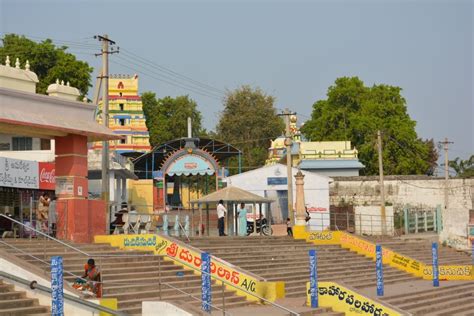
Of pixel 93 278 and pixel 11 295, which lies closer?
pixel 11 295

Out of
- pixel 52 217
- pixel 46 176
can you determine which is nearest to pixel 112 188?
pixel 46 176

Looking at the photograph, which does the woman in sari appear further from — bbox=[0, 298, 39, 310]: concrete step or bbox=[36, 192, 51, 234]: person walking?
bbox=[36, 192, 51, 234]: person walking

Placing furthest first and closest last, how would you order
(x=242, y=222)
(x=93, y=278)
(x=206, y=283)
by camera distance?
(x=242, y=222)
(x=206, y=283)
(x=93, y=278)


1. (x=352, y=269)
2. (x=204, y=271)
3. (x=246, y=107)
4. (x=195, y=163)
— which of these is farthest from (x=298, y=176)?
(x=246, y=107)

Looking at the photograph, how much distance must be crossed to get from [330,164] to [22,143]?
23.1m

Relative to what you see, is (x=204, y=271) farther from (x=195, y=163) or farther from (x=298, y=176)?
(x=195, y=163)

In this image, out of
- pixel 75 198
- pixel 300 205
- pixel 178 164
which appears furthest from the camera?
pixel 178 164

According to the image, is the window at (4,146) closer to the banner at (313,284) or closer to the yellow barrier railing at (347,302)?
the yellow barrier railing at (347,302)

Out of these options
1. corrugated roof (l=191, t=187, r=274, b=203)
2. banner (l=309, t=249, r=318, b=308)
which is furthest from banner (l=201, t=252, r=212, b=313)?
corrugated roof (l=191, t=187, r=274, b=203)

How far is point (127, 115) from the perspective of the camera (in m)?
64.9

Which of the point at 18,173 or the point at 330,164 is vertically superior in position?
the point at 330,164

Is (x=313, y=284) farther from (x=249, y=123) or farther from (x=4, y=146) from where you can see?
(x=249, y=123)

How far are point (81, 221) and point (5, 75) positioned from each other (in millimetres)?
10557

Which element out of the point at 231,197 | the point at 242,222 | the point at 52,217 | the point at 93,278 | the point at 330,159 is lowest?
the point at 93,278
